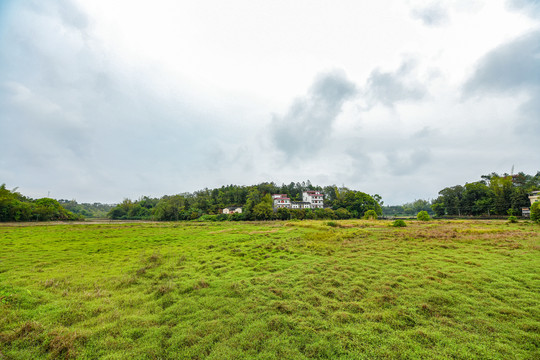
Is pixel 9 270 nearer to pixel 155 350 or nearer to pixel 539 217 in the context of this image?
pixel 155 350

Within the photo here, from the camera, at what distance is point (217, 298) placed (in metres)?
6.80

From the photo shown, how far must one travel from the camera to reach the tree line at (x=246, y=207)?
62.2 m

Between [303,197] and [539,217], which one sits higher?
[303,197]

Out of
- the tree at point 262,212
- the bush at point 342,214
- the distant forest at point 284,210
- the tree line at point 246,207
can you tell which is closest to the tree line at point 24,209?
the distant forest at point 284,210

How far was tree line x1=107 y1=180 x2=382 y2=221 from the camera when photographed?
62.2 metres

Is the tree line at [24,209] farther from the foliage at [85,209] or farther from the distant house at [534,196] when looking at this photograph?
the distant house at [534,196]

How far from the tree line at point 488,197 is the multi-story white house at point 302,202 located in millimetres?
42137

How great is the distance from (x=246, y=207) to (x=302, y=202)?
28.8 m

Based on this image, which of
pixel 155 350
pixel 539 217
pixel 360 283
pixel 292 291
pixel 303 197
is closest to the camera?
pixel 155 350

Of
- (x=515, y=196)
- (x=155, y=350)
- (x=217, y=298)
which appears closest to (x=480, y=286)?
(x=217, y=298)

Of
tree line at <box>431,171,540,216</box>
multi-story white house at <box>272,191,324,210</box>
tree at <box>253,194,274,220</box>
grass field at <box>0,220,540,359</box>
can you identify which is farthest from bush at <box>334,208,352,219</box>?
grass field at <box>0,220,540,359</box>

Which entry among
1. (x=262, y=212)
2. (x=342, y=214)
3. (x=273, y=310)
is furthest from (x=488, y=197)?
(x=273, y=310)

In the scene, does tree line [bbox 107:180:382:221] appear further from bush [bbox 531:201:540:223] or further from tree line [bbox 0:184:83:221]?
bush [bbox 531:201:540:223]

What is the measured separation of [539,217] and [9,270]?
5196 centimetres
